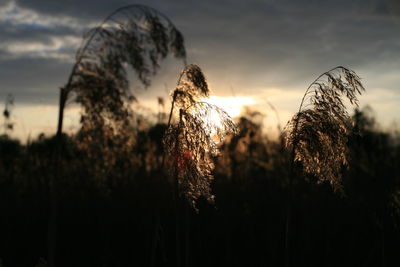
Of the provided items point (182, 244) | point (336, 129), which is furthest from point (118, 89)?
point (182, 244)

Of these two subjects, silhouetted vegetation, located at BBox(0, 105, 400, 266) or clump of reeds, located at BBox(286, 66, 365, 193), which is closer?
clump of reeds, located at BBox(286, 66, 365, 193)

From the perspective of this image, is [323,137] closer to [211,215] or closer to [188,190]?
[188,190]

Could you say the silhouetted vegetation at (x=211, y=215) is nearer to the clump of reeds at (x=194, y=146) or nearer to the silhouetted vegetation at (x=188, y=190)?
the silhouetted vegetation at (x=188, y=190)

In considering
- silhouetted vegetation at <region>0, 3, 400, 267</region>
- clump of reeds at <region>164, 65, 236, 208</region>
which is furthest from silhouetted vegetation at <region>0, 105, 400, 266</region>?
clump of reeds at <region>164, 65, 236, 208</region>

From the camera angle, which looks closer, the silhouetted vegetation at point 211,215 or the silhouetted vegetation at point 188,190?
the silhouetted vegetation at point 188,190

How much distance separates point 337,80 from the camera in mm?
3420

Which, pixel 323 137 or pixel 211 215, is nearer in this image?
pixel 323 137

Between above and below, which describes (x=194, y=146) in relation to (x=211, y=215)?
above

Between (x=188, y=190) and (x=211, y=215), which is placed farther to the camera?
(x=211, y=215)

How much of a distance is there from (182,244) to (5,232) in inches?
108

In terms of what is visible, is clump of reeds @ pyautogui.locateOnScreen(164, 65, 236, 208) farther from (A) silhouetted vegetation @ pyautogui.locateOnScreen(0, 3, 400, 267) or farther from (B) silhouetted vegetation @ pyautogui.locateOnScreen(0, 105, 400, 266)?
(B) silhouetted vegetation @ pyautogui.locateOnScreen(0, 105, 400, 266)

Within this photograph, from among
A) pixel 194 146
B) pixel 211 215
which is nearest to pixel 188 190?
pixel 194 146

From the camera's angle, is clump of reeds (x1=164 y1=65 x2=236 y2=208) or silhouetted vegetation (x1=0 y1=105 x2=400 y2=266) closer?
clump of reeds (x1=164 y1=65 x2=236 y2=208)

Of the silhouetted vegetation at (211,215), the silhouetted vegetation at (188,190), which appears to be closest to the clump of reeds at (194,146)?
the silhouetted vegetation at (188,190)
